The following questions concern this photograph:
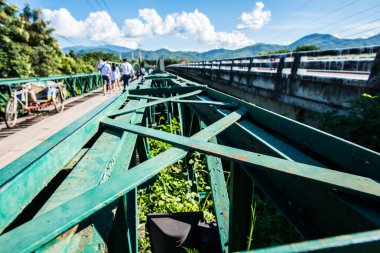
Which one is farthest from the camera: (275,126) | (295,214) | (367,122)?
(367,122)

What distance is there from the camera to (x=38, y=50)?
1115 inches

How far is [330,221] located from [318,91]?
4715mm

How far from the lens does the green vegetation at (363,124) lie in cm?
322

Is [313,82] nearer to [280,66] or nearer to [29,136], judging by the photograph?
[280,66]

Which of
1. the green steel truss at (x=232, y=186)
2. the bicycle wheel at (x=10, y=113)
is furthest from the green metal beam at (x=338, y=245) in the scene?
the bicycle wheel at (x=10, y=113)

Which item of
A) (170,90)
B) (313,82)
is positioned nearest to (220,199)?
(170,90)

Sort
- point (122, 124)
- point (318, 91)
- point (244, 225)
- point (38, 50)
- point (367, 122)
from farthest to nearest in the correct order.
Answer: point (38, 50)
point (318, 91)
point (367, 122)
point (122, 124)
point (244, 225)

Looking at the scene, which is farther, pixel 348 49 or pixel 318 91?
pixel 318 91

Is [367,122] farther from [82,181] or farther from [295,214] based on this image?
[82,181]

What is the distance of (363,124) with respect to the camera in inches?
134

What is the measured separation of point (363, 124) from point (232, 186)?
252cm

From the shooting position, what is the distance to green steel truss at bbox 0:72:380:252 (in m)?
0.97

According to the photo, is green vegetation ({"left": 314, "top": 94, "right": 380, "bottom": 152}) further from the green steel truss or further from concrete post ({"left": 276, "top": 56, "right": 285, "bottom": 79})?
concrete post ({"left": 276, "top": 56, "right": 285, "bottom": 79})

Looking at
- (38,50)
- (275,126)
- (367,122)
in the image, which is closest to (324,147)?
(275,126)
